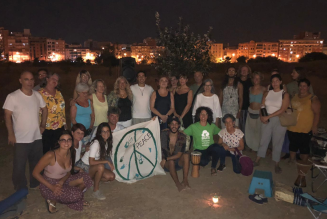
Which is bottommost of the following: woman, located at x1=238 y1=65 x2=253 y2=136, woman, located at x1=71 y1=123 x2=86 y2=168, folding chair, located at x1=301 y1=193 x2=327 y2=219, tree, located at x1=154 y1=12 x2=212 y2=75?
folding chair, located at x1=301 y1=193 x2=327 y2=219

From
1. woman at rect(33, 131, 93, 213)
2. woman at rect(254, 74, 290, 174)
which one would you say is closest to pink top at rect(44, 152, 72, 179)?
woman at rect(33, 131, 93, 213)

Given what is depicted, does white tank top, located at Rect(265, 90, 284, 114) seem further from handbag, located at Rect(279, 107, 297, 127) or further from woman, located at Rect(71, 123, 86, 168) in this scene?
woman, located at Rect(71, 123, 86, 168)

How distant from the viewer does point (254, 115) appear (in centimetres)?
599

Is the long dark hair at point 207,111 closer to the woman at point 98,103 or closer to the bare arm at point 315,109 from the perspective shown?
the woman at point 98,103

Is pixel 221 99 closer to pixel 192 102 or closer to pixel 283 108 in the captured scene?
pixel 192 102

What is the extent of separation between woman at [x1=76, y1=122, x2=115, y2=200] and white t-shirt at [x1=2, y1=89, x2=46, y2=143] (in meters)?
0.92

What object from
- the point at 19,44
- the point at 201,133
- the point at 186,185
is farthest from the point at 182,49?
the point at 19,44

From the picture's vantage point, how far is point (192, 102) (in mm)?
6129

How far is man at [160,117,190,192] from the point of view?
4.91 meters

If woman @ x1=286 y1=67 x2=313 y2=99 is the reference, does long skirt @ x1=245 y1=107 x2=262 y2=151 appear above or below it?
below

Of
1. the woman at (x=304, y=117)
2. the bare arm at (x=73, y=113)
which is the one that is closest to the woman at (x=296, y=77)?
the woman at (x=304, y=117)

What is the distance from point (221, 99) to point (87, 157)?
133 inches

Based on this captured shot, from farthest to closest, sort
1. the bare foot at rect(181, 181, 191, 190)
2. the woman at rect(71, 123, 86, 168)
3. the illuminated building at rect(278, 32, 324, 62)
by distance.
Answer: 1. the illuminated building at rect(278, 32, 324, 62)
2. the bare foot at rect(181, 181, 191, 190)
3. the woman at rect(71, 123, 86, 168)

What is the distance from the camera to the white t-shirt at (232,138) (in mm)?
5355
